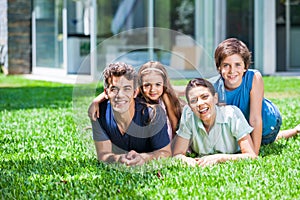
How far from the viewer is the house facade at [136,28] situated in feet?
38.8

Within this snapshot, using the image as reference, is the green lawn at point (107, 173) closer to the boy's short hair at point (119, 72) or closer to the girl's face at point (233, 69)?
the boy's short hair at point (119, 72)

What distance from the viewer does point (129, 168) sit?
3410 millimetres

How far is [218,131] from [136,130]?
0.53m

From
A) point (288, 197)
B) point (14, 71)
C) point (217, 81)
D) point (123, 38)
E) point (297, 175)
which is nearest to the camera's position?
point (288, 197)

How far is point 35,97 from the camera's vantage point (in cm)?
825

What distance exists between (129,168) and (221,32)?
30.5 ft

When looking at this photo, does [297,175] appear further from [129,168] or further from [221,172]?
[129,168]

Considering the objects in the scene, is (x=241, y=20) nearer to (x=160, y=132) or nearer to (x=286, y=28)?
(x=286, y=28)

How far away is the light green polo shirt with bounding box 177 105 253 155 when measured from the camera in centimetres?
370

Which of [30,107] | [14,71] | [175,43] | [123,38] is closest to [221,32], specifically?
[175,43]

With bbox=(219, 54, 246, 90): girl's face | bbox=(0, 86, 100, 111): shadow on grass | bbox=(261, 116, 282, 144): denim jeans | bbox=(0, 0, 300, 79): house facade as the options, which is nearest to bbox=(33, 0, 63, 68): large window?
bbox=(0, 0, 300, 79): house facade

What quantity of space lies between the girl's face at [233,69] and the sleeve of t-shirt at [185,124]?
36 centimetres

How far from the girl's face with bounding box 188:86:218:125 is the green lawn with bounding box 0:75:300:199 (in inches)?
12.3

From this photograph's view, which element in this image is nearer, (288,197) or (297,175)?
(288,197)
